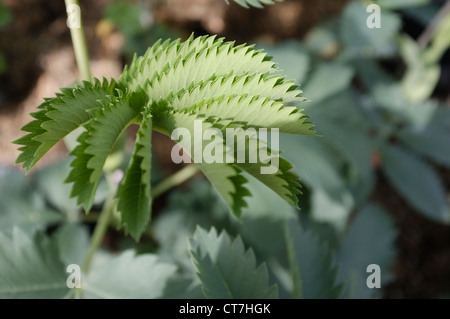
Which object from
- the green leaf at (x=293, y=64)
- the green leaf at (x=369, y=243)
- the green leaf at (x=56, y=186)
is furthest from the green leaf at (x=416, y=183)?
the green leaf at (x=56, y=186)

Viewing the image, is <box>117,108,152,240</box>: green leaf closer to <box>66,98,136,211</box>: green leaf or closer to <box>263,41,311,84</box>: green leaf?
<box>66,98,136,211</box>: green leaf

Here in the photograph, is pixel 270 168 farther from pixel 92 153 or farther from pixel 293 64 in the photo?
pixel 293 64

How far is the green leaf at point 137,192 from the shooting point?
50cm

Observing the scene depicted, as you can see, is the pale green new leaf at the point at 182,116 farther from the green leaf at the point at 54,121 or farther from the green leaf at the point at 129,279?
the green leaf at the point at 129,279

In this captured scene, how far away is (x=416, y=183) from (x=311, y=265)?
0.59 meters

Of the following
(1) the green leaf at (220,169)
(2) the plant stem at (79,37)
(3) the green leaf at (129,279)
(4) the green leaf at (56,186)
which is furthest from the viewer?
(4) the green leaf at (56,186)

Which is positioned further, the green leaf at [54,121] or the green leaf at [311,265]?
the green leaf at [311,265]

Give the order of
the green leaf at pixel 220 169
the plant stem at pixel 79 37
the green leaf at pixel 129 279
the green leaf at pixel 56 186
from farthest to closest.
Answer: the green leaf at pixel 56 186 → the green leaf at pixel 129 279 → the plant stem at pixel 79 37 → the green leaf at pixel 220 169

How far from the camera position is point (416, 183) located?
1.30m

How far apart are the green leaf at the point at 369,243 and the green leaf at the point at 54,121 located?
0.77 meters

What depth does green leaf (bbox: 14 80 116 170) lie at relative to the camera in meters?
0.51

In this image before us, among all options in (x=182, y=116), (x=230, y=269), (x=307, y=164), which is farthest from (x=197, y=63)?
(x=307, y=164)

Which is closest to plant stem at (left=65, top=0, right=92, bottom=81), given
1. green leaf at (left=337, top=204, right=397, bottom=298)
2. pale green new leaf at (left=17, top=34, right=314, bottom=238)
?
pale green new leaf at (left=17, top=34, right=314, bottom=238)
